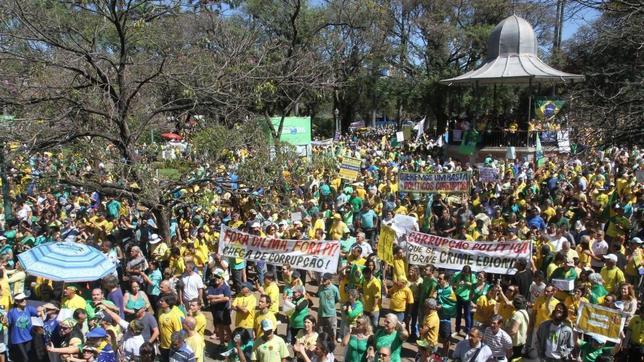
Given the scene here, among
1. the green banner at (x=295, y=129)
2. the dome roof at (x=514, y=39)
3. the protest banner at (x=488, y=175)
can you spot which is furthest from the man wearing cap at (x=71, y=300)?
the dome roof at (x=514, y=39)

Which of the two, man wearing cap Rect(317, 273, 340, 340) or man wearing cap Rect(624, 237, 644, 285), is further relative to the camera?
man wearing cap Rect(624, 237, 644, 285)

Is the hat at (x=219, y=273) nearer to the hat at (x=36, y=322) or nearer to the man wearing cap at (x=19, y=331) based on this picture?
the hat at (x=36, y=322)

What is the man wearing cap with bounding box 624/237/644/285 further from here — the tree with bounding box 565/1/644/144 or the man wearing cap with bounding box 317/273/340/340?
the man wearing cap with bounding box 317/273/340/340

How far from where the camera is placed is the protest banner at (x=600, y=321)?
682cm

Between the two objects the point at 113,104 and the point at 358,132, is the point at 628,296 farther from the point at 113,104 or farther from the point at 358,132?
the point at 358,132

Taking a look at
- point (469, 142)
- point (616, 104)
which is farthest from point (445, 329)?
point (469, 142)

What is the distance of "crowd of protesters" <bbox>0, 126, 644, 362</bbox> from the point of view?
6848 mm

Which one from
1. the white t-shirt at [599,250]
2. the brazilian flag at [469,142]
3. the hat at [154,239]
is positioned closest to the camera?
the white t-shirt at [599,250]

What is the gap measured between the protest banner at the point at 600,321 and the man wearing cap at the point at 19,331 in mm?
6642

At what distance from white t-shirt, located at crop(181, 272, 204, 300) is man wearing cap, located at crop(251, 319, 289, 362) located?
7.15 ft

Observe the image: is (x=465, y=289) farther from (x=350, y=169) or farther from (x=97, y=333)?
(x=350, y=169)

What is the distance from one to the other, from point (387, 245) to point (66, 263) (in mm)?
4774

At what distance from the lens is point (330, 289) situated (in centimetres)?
818

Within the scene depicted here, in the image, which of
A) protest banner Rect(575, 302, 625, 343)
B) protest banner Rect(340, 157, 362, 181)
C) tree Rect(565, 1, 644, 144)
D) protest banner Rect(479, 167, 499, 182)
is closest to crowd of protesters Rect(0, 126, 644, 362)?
protest banner Rect(575, 302, 625, 343)
